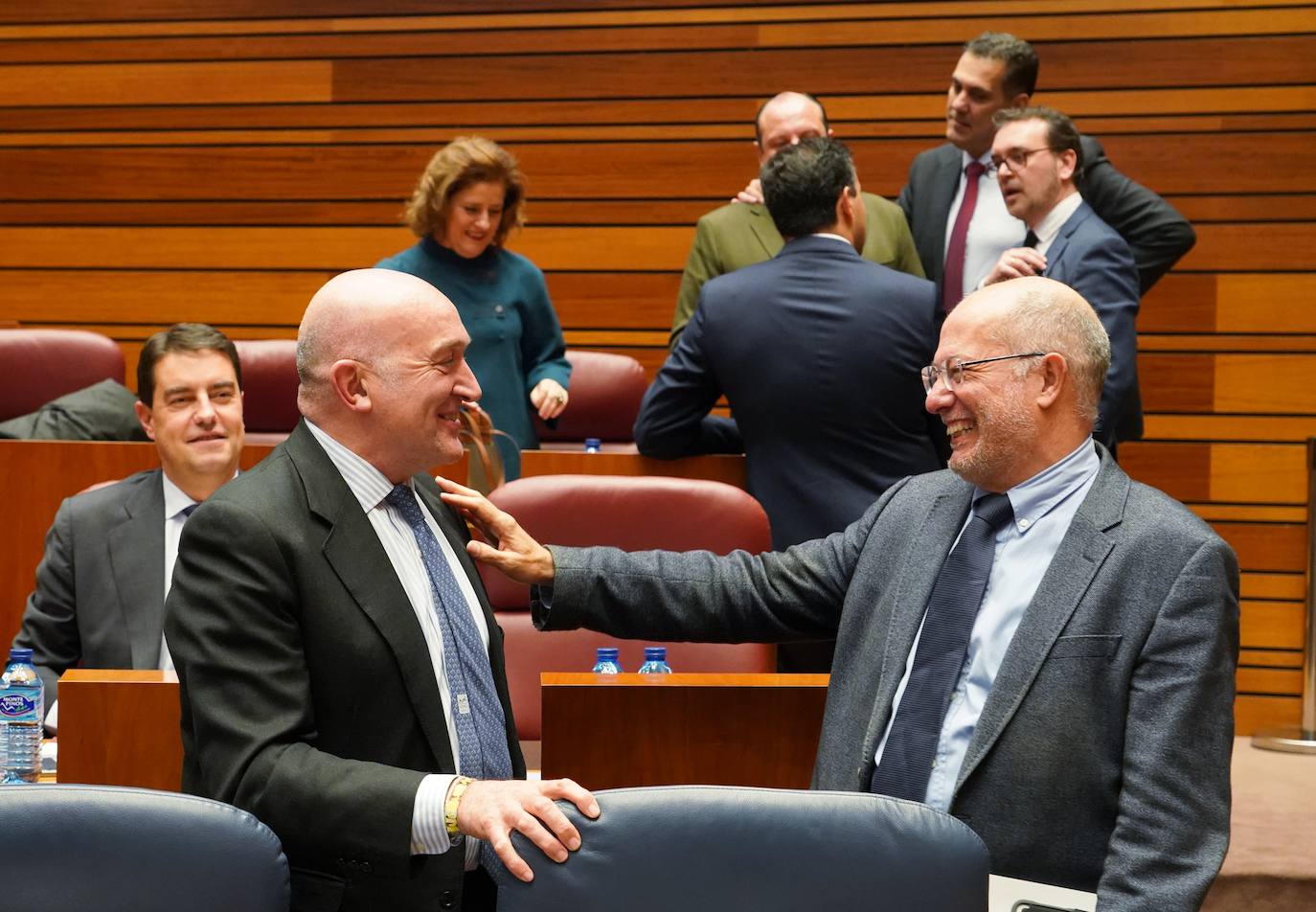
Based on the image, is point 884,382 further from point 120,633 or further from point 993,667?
point 120,633

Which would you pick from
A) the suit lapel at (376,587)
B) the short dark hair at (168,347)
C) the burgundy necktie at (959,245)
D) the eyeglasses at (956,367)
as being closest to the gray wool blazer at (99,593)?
the short dark hair at (168,347)

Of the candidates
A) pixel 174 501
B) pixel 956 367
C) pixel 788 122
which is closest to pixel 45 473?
pixel 174 501

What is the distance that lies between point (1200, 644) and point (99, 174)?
5.41 meters

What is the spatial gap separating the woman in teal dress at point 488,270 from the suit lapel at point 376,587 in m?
2.14

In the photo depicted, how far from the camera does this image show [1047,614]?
6.15ft

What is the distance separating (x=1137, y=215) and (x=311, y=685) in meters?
3.00

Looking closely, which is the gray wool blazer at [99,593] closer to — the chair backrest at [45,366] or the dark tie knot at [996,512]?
the dark tie knot at [996,512]

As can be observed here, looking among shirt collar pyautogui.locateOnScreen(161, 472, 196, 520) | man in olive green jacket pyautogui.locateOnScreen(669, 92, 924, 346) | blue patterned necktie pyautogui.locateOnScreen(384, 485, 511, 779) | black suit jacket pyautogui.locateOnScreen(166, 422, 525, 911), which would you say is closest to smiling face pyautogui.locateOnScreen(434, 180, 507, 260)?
man in olive green jacket pyautogui.locateOnScreen(669, 92, 924, 346)

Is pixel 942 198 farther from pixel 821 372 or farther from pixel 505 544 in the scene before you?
pixel 505 544

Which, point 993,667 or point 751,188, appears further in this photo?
point 751,188

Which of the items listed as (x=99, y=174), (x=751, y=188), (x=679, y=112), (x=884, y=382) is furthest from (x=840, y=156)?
(x=99, y=174)

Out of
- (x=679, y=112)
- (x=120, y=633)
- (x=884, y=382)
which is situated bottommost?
(x=120, y=633)

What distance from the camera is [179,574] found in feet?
5.74

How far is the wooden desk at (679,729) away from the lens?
86.7 inches
